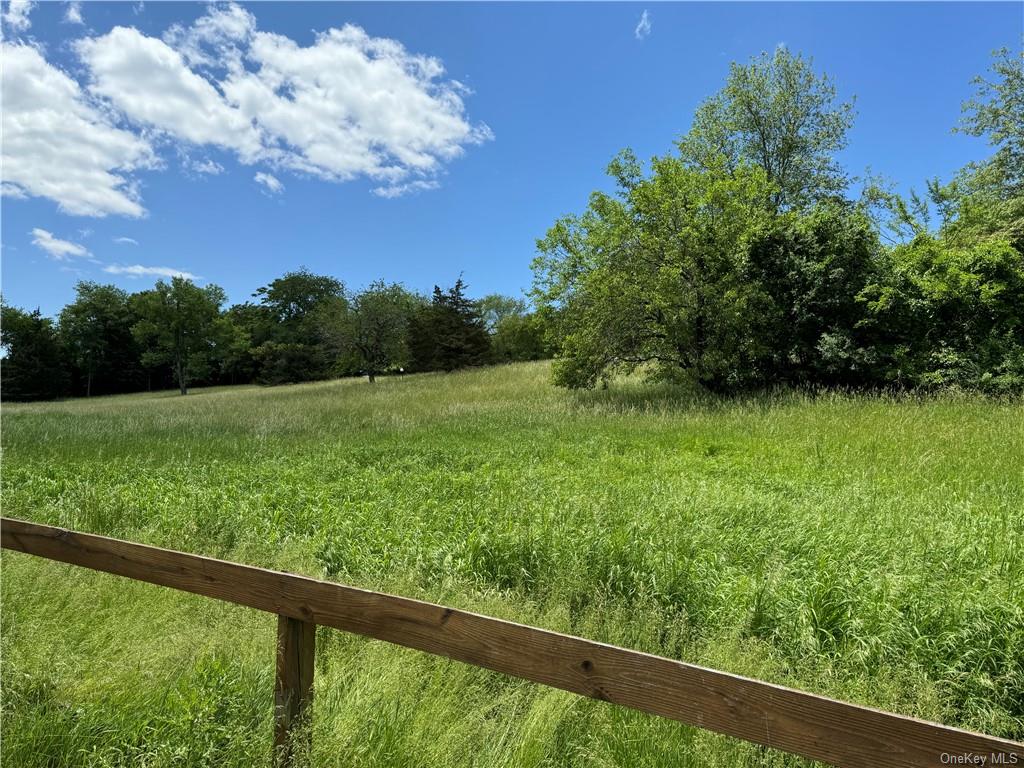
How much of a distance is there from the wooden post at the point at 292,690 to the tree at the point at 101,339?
67.5m

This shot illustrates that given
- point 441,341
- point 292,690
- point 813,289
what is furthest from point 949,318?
point 441,341

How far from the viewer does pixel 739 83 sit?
26.7 m

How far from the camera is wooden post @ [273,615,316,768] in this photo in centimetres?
226

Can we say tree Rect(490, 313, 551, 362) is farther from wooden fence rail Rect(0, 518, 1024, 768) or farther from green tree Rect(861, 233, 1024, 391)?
wooden fence rail Rect(0, 518, 1024, 768)

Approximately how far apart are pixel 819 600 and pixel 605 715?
196 centimetres

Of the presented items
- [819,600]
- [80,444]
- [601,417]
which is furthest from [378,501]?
[80,444]

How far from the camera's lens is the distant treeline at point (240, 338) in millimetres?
34938

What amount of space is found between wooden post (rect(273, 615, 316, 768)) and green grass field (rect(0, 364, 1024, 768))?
146 mm

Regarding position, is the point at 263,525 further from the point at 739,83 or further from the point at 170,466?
the point at 739,83

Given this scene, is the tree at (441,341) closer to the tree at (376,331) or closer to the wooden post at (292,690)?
the tree at (376,331)

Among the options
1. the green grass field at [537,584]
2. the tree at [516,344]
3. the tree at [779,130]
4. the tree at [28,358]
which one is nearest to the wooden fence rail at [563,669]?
the green grass field at [537,584]

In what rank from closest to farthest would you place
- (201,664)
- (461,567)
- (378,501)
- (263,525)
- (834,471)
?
(201,664)
(461,567)
(263,525)
(378,501)
(834,471)

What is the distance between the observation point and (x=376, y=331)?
112ft

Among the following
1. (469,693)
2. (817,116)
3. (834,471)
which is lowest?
(469,693)
